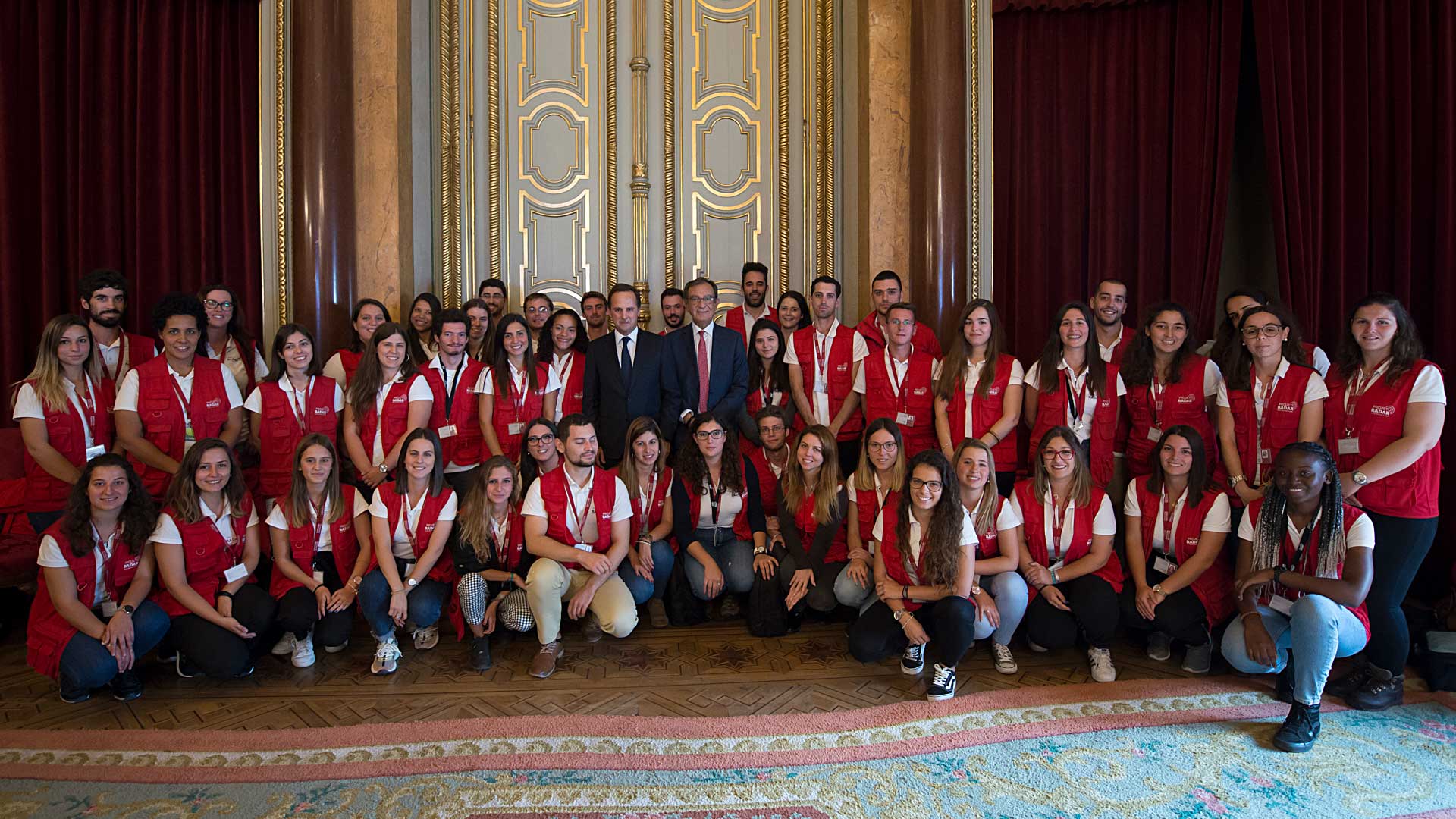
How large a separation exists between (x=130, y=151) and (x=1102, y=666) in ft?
19.1

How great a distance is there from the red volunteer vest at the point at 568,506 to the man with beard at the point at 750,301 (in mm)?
1575

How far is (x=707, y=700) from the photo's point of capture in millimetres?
2947

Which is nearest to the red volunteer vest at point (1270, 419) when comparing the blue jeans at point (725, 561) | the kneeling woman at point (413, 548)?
the blue jeans at point (725, 561)

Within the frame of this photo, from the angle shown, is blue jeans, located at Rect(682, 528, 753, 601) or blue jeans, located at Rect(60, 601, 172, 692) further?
blue jeans, located at Rect(682, 528, 753, 601)

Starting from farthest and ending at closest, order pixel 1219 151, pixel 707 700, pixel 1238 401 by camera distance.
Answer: pixel 1219 151 → pixel 1238 401 → pixel 707 700

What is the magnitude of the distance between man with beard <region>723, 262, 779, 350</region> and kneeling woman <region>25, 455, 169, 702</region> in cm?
294

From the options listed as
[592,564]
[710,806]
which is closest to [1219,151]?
[592,564]

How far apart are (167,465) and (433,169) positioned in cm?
272

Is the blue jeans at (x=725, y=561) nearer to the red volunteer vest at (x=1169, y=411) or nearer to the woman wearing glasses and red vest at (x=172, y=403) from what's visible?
the red volunteer vest at (x=1169, y=411)

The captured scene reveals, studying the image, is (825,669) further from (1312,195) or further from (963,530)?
(1312,195)

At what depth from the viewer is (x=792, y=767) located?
8.08 feet

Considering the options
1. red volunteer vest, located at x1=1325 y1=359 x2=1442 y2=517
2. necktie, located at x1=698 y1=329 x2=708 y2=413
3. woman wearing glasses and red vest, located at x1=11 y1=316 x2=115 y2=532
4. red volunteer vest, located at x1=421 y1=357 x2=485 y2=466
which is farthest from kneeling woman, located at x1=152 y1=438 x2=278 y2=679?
red volunteer vest, located at x1=1325 y1=359 x2=1442 y2=517

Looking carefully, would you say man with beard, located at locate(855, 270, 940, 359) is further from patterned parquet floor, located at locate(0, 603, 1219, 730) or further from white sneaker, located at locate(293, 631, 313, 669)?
white sneaker, located at locate(293, 631, 313, 669)

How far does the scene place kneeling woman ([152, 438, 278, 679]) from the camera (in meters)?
3.09
